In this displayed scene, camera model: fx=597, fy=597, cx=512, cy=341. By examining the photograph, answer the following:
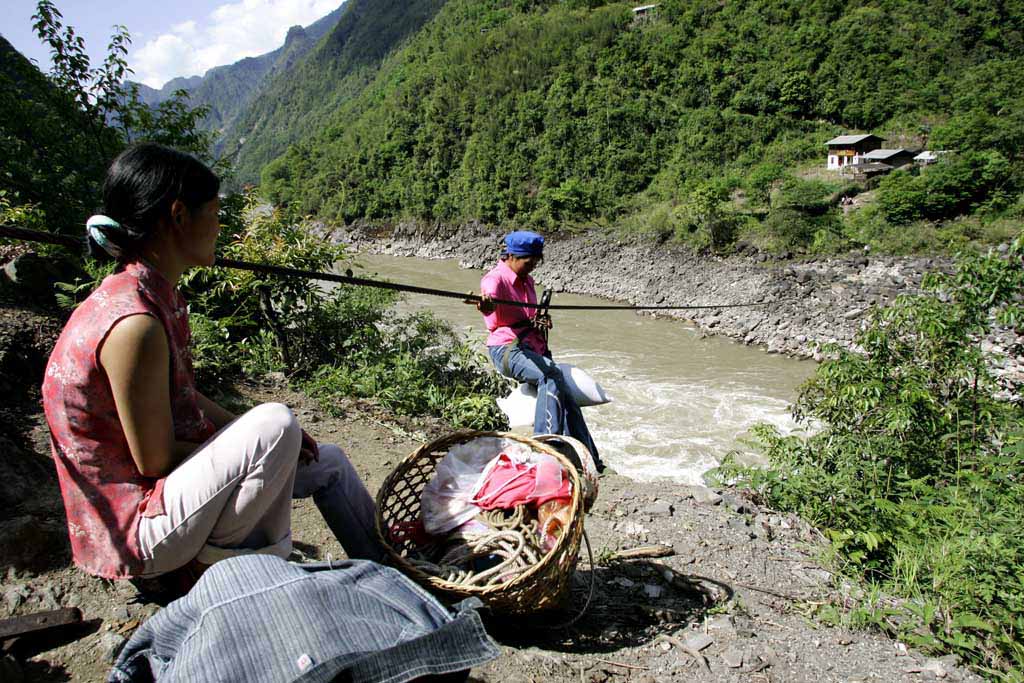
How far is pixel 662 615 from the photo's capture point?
233cm

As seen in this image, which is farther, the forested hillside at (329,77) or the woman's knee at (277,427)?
the forested hillside at (329,77)

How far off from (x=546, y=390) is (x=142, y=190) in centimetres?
227

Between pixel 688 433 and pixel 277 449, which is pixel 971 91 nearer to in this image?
pixel 688 433

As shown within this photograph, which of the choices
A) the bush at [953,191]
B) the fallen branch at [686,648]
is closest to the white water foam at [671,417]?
the fallen branch at [686,648]

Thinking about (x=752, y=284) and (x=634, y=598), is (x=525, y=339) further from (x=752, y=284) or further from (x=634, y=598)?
(x=752, y=284)

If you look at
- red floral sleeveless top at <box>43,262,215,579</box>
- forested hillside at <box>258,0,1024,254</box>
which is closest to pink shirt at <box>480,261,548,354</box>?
red floral sleeveless top at <box>43,262,215,579</box>

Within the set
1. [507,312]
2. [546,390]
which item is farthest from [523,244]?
[546,390]

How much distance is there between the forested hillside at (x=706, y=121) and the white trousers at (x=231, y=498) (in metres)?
14.1

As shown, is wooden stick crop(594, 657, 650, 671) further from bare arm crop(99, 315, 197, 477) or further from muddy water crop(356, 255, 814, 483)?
muddy water crop(356, 255, 814, 483)

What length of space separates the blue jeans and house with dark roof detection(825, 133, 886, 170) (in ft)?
71.1

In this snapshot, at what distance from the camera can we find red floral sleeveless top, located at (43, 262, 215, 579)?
4.41 feet

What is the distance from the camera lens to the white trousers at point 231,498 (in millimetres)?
1434

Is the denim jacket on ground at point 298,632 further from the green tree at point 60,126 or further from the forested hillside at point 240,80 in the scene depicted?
the forested hillside at point 240,80

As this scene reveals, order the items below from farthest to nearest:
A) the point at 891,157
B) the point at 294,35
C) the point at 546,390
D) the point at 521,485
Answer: the point at 294,35 < the point at 891,157 < the point at 546,390 < the point at 521,485
